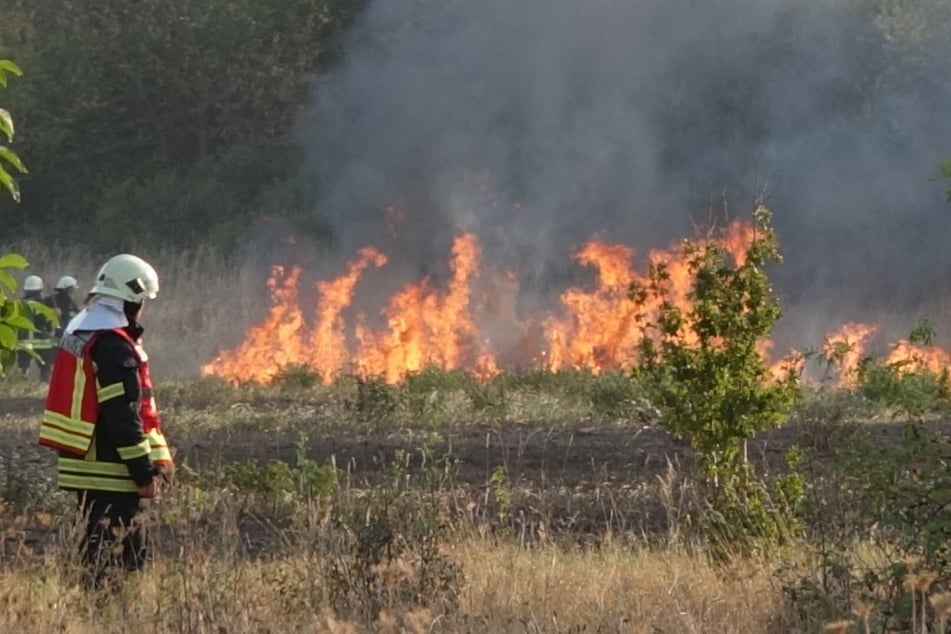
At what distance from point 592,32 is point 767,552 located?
17.5 meters

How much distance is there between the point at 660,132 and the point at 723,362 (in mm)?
16740

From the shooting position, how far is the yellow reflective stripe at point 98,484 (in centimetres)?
769

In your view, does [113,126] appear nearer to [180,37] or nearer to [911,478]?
[180,37]

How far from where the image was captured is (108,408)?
7.59 metres

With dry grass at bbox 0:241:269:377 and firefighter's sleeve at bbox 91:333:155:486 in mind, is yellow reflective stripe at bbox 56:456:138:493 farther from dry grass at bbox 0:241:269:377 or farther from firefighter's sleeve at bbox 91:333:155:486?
dry grass at bbox 0:241:269:377

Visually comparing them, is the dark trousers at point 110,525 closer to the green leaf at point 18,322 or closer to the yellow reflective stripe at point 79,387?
the yellow reflective stripe at point 79,387

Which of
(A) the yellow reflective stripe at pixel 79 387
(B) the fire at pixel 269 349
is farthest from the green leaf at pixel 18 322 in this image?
(B) the fire at pixel 269 349

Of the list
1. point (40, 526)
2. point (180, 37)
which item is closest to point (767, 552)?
point (40, 526)

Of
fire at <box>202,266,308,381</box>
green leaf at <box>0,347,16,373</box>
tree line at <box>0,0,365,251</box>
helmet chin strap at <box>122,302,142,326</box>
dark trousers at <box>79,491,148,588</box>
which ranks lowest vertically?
dark trousers at <box>79,491,148,588</box>

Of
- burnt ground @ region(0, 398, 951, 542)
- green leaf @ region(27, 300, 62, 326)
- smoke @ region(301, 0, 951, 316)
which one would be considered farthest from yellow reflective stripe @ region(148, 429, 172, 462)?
smoke @ region(301, 0, 951, 316)

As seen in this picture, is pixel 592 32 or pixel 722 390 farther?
pixel 592 32

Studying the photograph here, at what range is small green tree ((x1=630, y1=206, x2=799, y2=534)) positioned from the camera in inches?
336

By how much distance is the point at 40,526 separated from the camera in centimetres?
981

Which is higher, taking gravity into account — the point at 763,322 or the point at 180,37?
the point at 180,37
